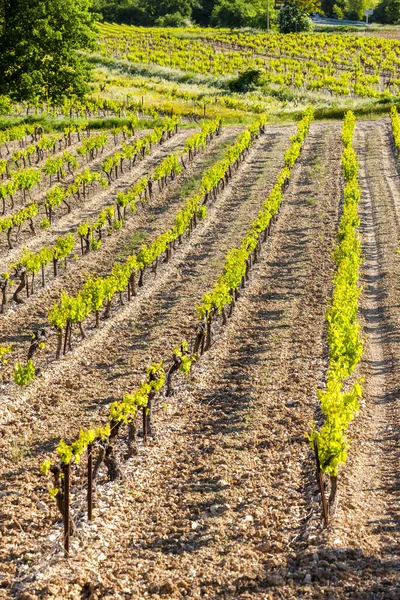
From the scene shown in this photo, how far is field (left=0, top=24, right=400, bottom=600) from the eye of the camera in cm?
988

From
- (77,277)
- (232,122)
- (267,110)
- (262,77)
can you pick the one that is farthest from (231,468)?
(262,77)

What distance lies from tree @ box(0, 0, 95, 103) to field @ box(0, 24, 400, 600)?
10.1 ft

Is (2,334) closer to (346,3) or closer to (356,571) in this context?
(356,571)

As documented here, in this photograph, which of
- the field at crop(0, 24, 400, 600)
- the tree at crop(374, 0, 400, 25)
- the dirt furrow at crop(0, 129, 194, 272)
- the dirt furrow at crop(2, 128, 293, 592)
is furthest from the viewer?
the tree at crop(374, 0, 400, 25)

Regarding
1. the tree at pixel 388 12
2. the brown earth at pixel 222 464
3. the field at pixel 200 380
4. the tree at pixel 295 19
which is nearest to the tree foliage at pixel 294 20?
the tree at pixel 295 19

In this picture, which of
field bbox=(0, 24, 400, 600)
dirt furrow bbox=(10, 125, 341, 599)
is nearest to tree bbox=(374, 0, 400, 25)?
field bbox=(0, 24, 400, 600)

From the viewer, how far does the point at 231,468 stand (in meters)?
12.1

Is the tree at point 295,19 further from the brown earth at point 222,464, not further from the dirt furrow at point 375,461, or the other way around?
the brown earth at point 222,464

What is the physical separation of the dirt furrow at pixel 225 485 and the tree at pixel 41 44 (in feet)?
69.7

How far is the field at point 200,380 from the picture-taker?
9.88 metres

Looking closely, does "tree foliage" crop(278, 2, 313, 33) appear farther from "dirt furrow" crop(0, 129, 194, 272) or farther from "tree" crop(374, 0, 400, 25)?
"dirt furrow" crop(0, 129, 194, 272)

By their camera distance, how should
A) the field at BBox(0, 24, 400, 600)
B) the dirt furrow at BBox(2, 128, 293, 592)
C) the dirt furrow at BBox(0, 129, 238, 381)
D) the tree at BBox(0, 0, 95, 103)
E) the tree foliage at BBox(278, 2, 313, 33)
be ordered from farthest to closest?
the tree foliage at BBox(278, 2, 313, 33), the tree at BBox(0, 0, 95, 103), the dirt furrow at BBox(0, 129, 238, 381), the dirt furrow at BBox(2, 128, 293, 592), the field at BBox(0, 24, 400, 600)

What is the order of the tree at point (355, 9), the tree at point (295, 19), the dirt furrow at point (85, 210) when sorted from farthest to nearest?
the tree at point (355, 9) < the tree at point (295, 19) < the dirt furrow at point (85, 210)

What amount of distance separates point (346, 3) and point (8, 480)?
120652 mm
